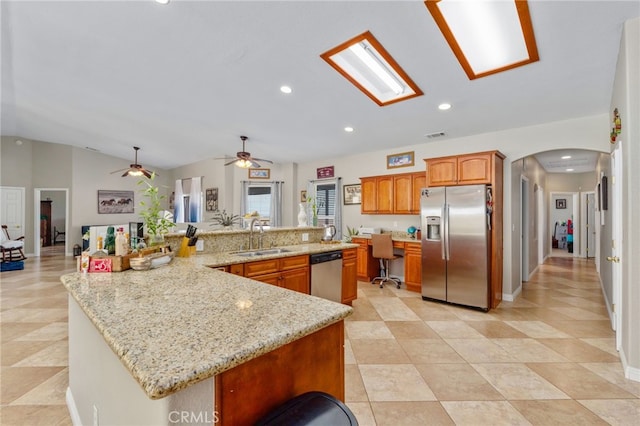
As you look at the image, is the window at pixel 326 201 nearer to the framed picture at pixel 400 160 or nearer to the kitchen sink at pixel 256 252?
the framed picture at pixel 400 160

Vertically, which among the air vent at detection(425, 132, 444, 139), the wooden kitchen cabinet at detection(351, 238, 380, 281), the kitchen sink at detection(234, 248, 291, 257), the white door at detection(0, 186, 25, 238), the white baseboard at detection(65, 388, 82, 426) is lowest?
the white baseboard at detection(65, 388, 82, 426)

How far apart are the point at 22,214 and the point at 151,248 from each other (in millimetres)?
9185

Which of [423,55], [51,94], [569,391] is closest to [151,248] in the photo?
[423,55]

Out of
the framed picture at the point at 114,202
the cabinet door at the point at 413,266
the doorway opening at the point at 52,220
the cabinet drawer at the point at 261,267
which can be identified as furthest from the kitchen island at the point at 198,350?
the doorway opening at the point at 52,220

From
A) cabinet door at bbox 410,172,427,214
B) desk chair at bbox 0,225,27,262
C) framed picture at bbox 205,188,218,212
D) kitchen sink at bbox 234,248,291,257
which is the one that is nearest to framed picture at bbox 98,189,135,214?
desk chair at bbox 0,225,27,262

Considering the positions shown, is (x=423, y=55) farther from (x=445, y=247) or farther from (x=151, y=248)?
(x=151, y=248)

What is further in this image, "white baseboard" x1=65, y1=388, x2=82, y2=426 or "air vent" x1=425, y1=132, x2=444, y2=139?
"air vent" x1=425, y1=132, x2=444, y2=139

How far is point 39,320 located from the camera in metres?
3.47

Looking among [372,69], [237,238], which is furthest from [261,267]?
[372,69]

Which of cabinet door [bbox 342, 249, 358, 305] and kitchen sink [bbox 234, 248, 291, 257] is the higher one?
kitchen sink [bbox 234, 248, 291, 257]

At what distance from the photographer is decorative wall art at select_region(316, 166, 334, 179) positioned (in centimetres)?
677

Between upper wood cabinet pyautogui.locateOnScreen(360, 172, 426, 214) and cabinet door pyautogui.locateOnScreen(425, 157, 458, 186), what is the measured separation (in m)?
0.65

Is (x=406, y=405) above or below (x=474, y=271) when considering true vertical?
below

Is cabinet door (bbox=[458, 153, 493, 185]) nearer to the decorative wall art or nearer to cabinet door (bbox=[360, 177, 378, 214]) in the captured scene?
cabinet door (bbox=[360, 177, 378, 214])
